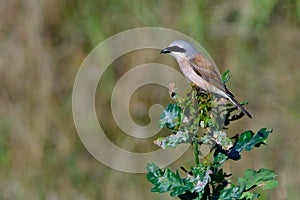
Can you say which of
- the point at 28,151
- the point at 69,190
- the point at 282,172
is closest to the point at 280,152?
the point at 282,172

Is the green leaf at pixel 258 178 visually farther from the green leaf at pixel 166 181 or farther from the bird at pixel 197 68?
the bird at pixel 197 68

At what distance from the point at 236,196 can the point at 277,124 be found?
2.39 metres

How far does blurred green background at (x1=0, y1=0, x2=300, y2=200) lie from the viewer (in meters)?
3.56

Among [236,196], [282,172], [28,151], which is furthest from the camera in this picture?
[28,151]

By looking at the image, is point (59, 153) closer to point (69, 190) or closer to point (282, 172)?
point (69, 190)

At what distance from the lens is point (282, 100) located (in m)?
3.68

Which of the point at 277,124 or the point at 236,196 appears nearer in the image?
the point at 236,196

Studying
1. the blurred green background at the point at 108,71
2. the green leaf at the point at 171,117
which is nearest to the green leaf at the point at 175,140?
the green leaf at the point at 171,117

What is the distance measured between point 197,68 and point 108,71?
71.5 inches

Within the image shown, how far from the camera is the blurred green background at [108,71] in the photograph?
356cm

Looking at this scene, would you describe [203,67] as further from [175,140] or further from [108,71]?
[108,71]

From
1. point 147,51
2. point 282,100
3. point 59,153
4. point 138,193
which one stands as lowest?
point 138,193

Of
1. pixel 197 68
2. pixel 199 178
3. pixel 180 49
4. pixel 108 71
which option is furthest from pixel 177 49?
pixel 108 71

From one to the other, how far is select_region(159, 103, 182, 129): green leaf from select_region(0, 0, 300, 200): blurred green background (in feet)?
7.00
